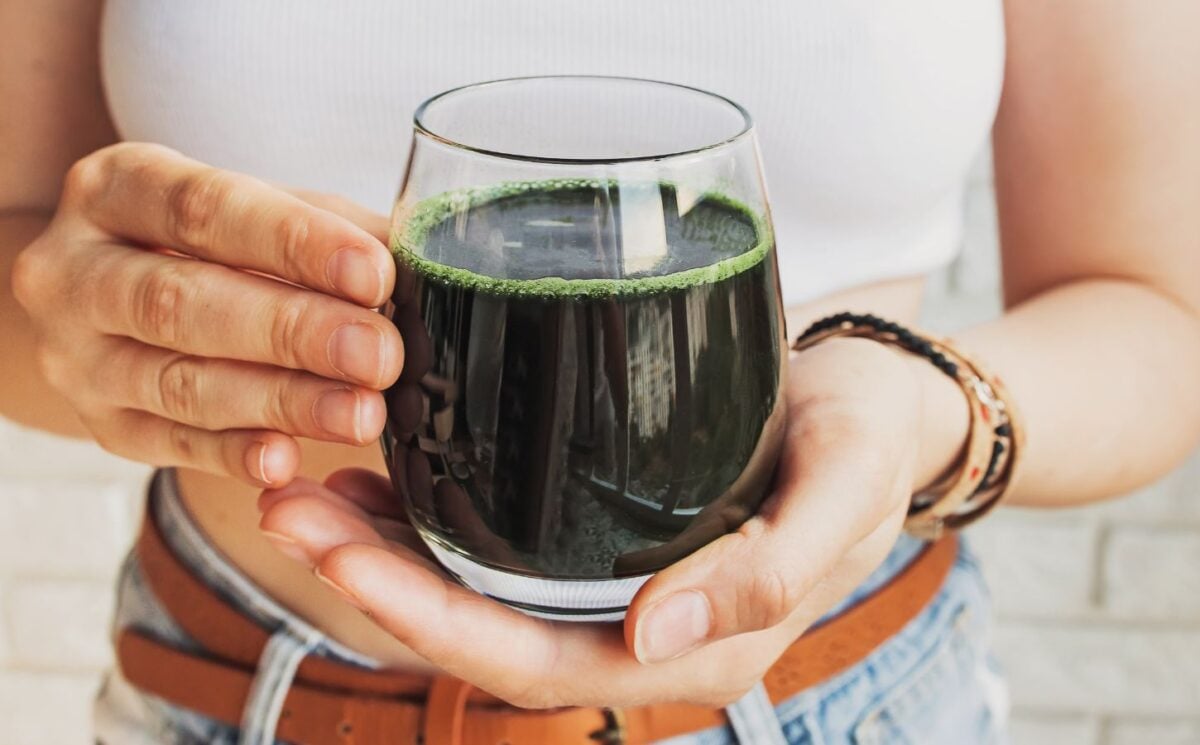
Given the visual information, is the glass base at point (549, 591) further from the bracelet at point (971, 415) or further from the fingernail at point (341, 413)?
the bracelet at point (971, 415)

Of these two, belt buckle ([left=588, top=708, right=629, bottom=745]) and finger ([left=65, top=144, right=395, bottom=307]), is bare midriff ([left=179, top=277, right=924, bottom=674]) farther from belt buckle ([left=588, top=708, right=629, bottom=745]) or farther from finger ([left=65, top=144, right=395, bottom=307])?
finger ([left=65, top=144, right=395, bottom=307])

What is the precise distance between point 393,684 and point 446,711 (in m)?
0.05

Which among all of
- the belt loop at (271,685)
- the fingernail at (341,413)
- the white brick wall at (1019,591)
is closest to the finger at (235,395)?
the fingernail at (341,413)

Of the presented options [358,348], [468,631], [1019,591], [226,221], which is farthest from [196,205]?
[1019,591]

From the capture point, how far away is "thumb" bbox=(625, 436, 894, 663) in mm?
522

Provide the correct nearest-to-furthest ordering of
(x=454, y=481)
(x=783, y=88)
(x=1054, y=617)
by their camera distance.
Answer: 1. (x=454, y=481)
2. (x=783, y=88)
3. (x=1054, y=617)

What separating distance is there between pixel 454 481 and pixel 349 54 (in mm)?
417

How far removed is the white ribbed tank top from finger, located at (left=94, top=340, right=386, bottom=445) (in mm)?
269

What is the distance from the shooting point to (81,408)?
Result: 2.19 ft

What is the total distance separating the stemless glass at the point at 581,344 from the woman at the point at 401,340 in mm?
27

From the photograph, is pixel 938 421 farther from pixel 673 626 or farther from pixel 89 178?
pixel 89 178

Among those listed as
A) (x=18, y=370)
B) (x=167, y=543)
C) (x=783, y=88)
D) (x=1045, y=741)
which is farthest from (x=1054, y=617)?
(x=18, y=370)

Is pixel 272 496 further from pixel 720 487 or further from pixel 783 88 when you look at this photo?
pixel 783 88

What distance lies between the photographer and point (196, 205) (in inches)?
21.6
